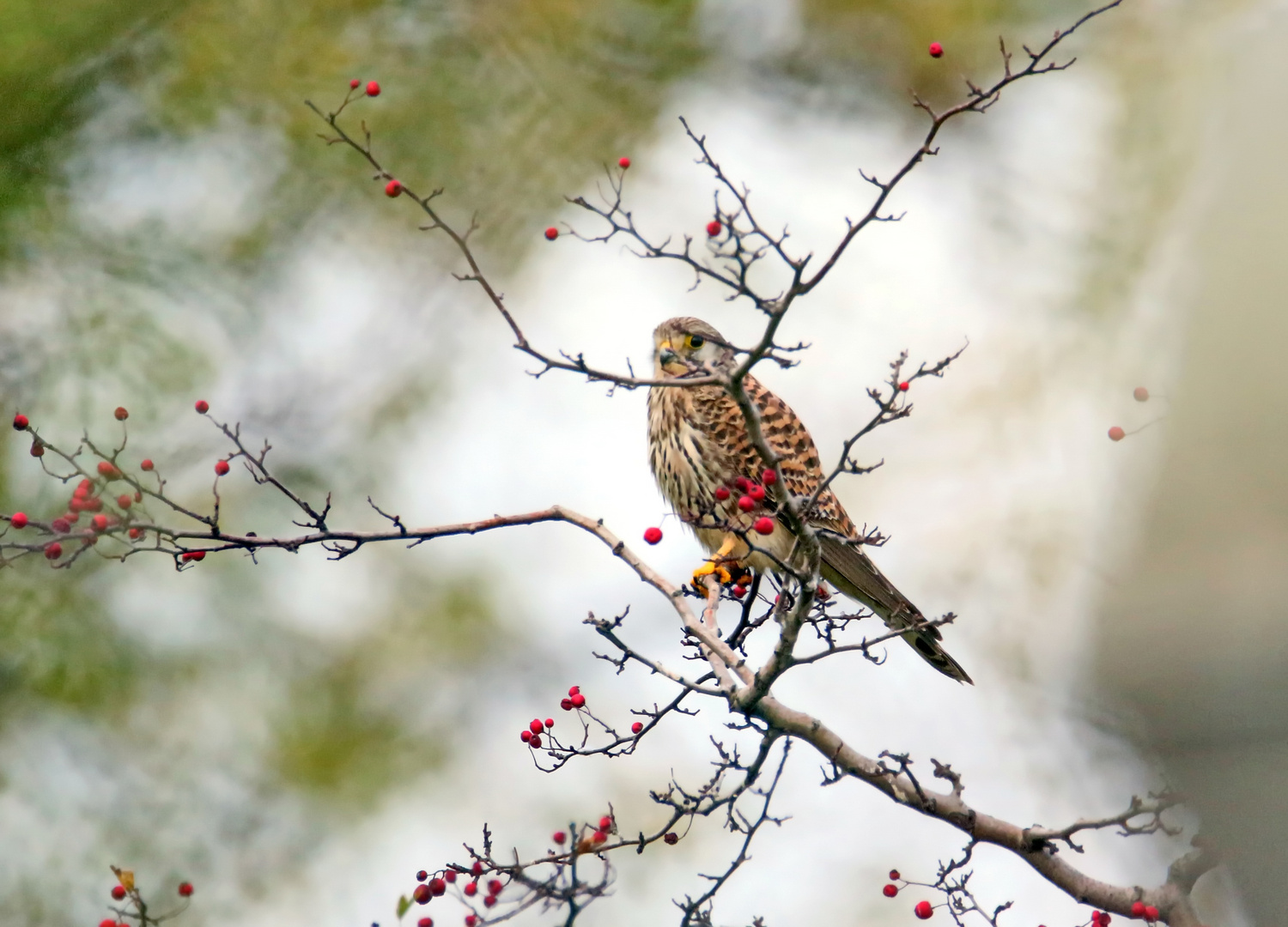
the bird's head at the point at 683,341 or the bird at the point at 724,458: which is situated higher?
the bird's head at the point at 683,341

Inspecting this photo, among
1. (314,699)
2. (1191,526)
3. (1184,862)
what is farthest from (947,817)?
(314,699)

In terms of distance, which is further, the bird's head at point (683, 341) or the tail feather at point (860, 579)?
the bird's head at point (683, 341)

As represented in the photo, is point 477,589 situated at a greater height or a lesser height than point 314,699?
greater

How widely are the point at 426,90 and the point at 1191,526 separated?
20.7ft

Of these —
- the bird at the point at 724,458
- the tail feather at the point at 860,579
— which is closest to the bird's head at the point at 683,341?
the bird at the point at 724,458

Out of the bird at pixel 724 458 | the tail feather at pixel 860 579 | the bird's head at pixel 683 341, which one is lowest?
the tail feather at pixel 860 579

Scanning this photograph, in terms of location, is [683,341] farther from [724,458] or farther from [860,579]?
[860,579]

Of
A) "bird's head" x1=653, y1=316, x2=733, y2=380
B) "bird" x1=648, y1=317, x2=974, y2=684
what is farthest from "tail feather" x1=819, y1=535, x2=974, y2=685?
"bird's head" x1=653, y1=316, x2=733, y2=380

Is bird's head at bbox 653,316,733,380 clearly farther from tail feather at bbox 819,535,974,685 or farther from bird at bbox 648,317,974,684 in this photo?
tail feather at bbox 819,535,974,685

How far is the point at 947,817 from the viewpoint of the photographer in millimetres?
2436

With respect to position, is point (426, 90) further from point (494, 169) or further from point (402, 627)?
point (402, 627)

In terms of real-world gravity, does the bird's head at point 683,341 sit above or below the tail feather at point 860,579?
above

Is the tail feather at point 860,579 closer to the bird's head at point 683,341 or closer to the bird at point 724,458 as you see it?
the bird at point 724,458

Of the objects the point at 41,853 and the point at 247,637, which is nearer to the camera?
the point at 41,853
